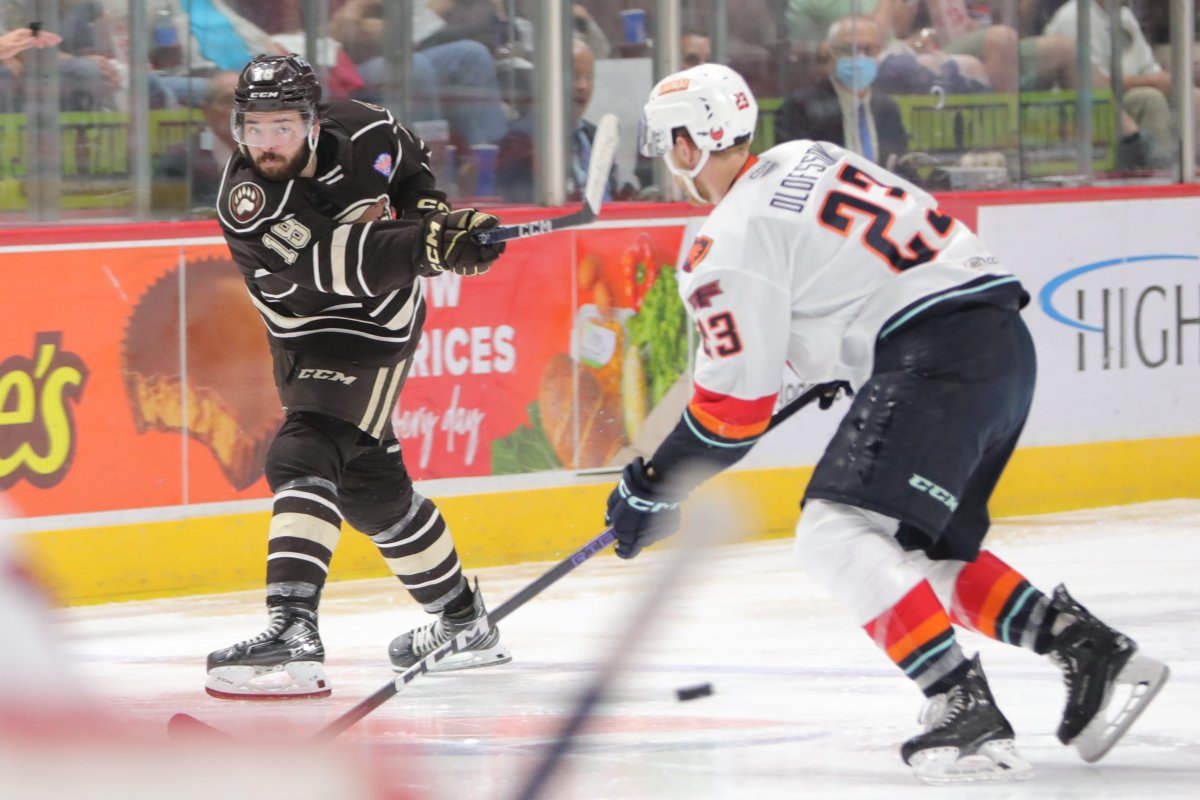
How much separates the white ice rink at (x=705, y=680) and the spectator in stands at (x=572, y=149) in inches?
40.6

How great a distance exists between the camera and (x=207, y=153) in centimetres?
467

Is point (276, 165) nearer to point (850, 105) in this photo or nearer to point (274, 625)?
point (274, 625)

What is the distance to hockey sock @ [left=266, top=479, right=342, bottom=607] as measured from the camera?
3.32 m

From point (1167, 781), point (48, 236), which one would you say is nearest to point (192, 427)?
point (48, 236)

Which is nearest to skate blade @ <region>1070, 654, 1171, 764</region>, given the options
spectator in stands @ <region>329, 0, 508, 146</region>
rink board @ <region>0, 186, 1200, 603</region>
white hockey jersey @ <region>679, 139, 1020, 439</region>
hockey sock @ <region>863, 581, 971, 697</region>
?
hockey sock @ <region>863, 581, 971, 697</region>

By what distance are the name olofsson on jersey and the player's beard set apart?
98 cm

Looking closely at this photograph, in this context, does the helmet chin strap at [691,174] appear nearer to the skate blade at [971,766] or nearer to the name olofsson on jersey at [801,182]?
the name olofsson on jersey at [801,182]

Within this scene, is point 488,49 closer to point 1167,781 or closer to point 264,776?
point 1167,781

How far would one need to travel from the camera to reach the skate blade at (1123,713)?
9.31 ft

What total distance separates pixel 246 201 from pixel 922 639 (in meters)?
1.36

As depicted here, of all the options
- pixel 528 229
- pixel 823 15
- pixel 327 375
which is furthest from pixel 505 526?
pixel 823 15

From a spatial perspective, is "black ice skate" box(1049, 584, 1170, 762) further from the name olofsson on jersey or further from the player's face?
the player's face

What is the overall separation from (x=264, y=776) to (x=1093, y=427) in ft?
16.1

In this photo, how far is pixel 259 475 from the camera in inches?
179
